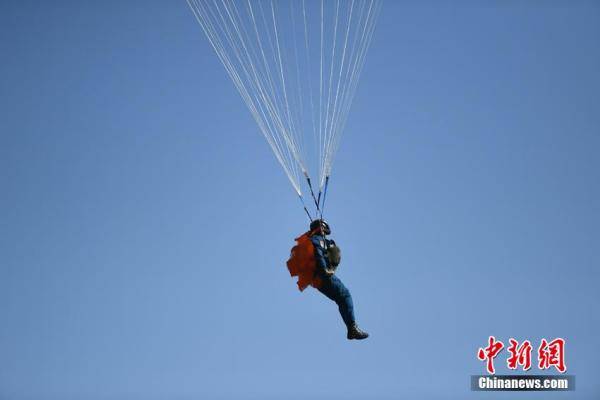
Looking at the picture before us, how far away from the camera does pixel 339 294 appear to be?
59.8 ft

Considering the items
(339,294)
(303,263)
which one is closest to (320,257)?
(303,263)

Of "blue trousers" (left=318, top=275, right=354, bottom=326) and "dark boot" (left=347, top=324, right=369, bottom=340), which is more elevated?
"blue trousers" (left=318, top=275, right=354, bottom=326)

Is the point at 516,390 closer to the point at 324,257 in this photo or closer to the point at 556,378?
the point at 556,378

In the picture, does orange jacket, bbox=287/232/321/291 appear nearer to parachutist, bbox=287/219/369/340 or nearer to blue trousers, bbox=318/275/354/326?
parachutist, bbox=287/219/369/340

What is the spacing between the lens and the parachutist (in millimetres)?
17797

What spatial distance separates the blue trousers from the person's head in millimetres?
859

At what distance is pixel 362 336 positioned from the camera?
61.4ft

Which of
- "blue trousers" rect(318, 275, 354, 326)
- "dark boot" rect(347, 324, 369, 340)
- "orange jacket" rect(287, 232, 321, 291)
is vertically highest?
"orange jacket" rect(287, 232, 321, 291)

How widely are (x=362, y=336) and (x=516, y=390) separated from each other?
43.4 feet

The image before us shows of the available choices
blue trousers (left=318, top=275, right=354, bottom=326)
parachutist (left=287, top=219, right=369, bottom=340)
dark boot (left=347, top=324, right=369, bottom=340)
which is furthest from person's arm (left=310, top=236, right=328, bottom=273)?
dark boot (left=347, top=324, right=369, bottom=340)

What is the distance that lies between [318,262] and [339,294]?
88cm

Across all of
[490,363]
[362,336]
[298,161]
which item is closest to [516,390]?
[490,363]

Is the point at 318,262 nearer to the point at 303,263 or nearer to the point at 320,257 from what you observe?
the point at 320,257

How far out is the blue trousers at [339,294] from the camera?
18.1m
